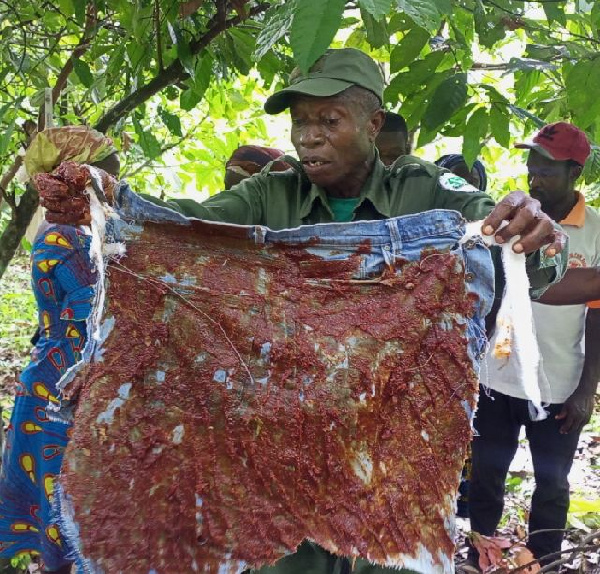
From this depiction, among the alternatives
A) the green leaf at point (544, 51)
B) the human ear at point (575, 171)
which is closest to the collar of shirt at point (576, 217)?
the human ear at point (575, 171)

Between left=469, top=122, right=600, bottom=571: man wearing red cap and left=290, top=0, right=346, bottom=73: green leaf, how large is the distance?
5.77 feet

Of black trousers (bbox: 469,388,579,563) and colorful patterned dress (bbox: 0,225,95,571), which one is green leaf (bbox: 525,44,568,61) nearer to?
black trousers (bbox: 469,388,579,563)

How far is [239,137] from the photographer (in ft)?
15.8

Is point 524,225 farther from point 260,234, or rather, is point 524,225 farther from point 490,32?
point 490,32

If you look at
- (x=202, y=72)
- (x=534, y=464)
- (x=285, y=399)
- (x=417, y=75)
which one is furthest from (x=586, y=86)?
(x=534, y=464)

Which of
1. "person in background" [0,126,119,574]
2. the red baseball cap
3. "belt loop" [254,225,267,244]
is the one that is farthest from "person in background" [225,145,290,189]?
"belt loop" [254,225,267,244]

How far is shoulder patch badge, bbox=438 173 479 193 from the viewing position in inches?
68.3

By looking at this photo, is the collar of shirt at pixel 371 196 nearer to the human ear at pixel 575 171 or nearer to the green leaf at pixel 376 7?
the green leaf at pixel 376 7

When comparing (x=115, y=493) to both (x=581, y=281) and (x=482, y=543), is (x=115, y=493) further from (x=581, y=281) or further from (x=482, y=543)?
(x=581, y=281)

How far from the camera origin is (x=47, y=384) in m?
2.51

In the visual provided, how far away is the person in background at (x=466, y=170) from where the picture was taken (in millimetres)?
3311

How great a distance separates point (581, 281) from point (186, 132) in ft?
11.1

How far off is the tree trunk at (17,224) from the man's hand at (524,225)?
5.63 feet

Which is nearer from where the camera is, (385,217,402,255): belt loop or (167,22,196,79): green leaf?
(385,217,402,255): belt loop
